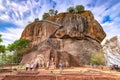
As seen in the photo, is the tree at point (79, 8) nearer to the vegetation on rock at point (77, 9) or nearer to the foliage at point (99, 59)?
the vegetation on rock at point (77, 9)

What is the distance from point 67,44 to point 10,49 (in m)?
17.1

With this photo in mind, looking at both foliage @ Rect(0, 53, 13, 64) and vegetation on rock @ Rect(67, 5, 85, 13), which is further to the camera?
vegetation on rock @ Rect(67, 5, 85, 13)

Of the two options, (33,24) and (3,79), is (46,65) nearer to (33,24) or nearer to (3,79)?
(3,79)

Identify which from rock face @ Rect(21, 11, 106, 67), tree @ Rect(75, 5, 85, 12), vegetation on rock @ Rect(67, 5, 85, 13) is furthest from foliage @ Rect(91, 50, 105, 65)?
tree @ Rect(75, 5, 85, 12)

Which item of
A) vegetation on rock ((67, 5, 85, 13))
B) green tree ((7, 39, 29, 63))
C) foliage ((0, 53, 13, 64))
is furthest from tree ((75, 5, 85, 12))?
foliage ((0, 53, 13, 64))

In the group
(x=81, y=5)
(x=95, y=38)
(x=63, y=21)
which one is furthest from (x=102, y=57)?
(x=81, y=5)

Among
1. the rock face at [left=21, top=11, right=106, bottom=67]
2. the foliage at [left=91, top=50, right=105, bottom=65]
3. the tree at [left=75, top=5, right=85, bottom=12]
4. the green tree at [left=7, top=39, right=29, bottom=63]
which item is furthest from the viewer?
the tree at [left=75, top=5, right=85, bottom=12]

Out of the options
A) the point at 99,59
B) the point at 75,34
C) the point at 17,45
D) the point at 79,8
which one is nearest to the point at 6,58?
the point at 17,45

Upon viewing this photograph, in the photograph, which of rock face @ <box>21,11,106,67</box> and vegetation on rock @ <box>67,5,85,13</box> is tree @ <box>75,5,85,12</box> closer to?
vegetation on rock @ <box>67,5,85,13</box>

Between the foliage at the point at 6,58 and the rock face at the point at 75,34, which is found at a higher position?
the rock face at the point at 75,34

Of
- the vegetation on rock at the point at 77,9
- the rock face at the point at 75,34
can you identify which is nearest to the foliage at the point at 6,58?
the rock face at the point at 75,34

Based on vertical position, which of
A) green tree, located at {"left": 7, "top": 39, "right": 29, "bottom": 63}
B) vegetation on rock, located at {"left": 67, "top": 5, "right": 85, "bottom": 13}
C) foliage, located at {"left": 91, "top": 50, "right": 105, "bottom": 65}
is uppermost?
vegetation on rock, located at {"left": 67, "top": 5, "right": 85, "bottom": 13}

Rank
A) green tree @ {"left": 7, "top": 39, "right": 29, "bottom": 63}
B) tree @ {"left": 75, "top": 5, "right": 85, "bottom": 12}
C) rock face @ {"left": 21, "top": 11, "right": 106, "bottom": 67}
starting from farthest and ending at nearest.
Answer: tree @ {"left": 75, "top": 5, "right": 85, "bottom": 12}
green tree @ {"left": 7, "top": 39, "right": 29, "bottom": 63}
rock face @ {"left": 21, "top": 11, "right": 106, "bottom": 67}

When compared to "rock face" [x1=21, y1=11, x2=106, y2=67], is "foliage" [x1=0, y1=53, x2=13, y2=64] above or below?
below
